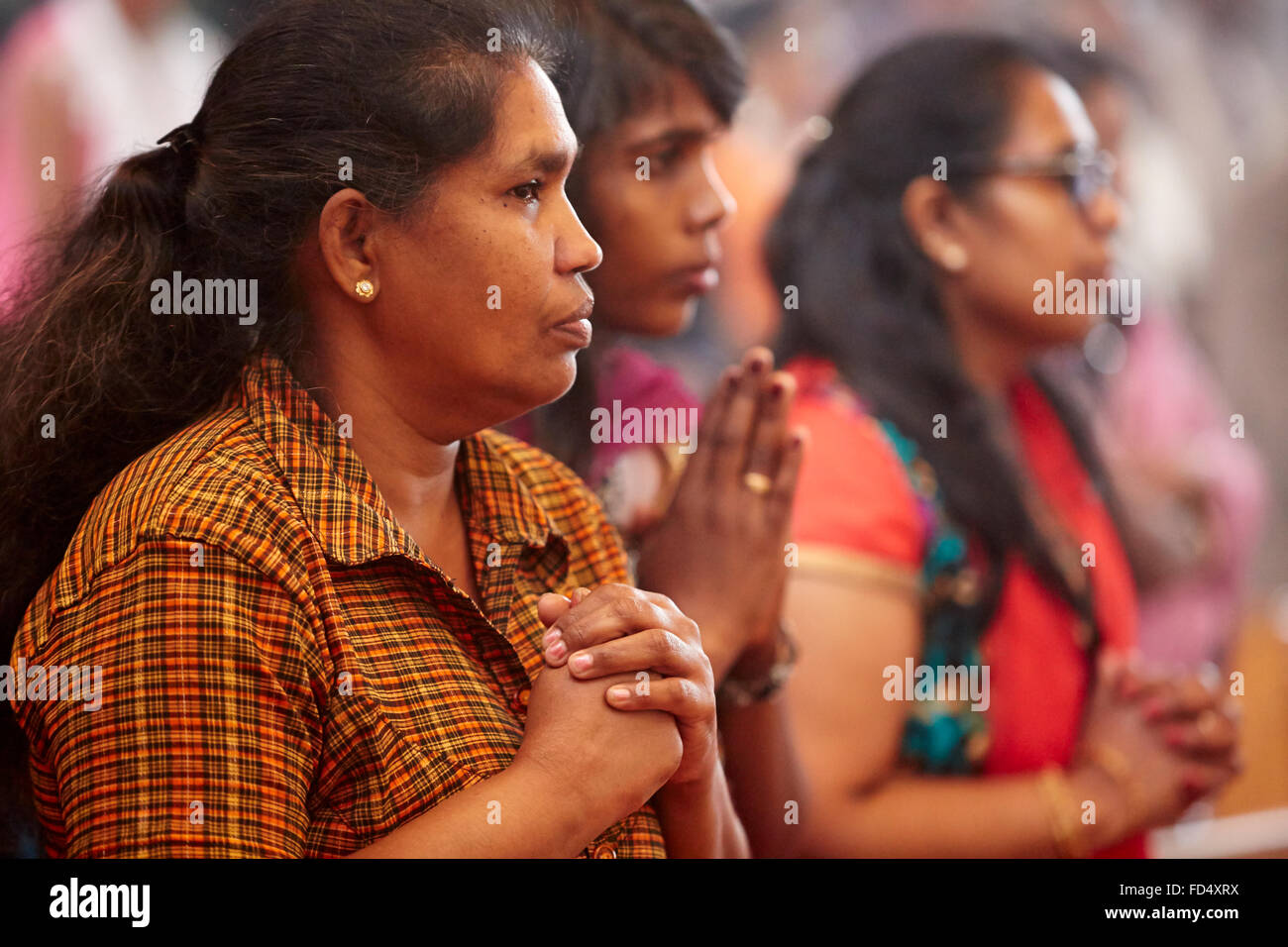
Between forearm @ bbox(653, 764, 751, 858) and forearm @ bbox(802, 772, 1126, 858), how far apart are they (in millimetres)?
400

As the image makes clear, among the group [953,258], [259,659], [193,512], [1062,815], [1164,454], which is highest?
[953,258]

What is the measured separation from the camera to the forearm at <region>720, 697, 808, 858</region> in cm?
142

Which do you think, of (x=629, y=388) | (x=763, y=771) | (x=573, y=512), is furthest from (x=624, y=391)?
(x=763, y=771)

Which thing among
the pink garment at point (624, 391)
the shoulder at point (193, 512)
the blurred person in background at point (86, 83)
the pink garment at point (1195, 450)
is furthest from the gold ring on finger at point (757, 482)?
the pink garment at point (1195, 450)

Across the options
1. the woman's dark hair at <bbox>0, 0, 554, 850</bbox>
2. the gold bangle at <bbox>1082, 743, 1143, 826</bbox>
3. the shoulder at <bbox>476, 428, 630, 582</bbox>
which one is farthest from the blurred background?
the woman's dark hair at <bbox>0, 0, 554, 850</bbox>

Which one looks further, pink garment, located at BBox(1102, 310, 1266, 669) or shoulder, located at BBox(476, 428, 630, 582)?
pink garment, located at BBox(1102, 310, 1266, 669)

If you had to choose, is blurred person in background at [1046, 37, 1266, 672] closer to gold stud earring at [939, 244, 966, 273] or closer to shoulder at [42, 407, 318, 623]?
gold stud earring at [939, 244, 966, 273]

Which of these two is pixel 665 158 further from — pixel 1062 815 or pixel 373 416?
pixel 1062 815

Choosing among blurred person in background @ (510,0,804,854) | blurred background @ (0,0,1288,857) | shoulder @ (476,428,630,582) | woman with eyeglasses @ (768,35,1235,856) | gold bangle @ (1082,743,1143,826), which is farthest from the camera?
blurred background @ (0,0,1288,857)

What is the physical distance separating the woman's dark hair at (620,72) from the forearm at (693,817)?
571 mm

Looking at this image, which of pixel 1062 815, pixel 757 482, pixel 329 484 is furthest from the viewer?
pixel 1062 815

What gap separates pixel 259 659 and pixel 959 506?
3.73 ft

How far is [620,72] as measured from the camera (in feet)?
5.12

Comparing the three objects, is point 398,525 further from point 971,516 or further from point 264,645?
point 971,516
